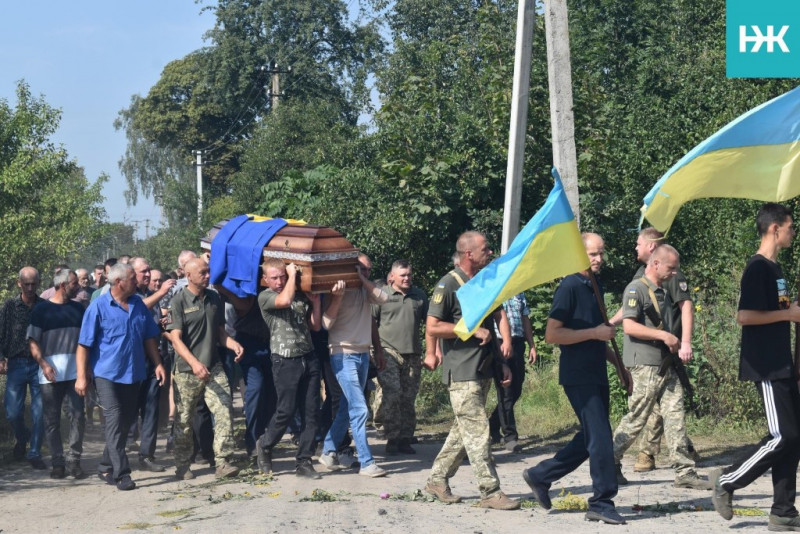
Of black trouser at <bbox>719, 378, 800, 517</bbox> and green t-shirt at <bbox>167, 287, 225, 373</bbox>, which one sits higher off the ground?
green t-shirt at <bbox>167, 287, 225, 373</bbox>

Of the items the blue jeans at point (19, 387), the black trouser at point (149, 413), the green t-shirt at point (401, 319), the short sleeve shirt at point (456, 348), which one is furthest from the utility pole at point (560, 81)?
the blue jeans at point (19, 387)

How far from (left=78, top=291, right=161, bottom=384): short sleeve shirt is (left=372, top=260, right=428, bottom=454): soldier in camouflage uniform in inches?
107

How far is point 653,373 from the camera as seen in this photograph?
31.0 ft

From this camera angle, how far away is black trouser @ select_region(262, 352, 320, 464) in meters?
10.3

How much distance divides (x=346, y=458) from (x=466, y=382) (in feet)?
8.82

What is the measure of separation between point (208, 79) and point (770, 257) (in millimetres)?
43934

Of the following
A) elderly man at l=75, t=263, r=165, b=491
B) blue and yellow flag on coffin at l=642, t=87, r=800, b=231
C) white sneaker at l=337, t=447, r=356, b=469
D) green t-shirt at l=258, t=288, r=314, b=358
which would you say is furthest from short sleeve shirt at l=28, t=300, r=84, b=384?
blue and yellow flag on coffin at l=642, t=87, r=800, b=231

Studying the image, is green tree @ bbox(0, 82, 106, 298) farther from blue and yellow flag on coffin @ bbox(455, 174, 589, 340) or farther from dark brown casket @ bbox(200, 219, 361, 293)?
blue and yellow flag on coffin @ bbox(455, 174, 589, 340)

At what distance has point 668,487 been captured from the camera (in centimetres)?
936

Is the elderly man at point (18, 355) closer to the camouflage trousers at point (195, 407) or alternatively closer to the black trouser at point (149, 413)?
the black trouser at point (149, 413)

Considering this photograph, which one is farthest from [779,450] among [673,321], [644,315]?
[673,321]

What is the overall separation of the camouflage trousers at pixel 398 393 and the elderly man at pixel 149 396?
7.66 ft

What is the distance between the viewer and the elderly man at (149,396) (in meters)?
11.5

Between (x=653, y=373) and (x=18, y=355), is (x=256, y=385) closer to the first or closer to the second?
(x=18, y=355)
